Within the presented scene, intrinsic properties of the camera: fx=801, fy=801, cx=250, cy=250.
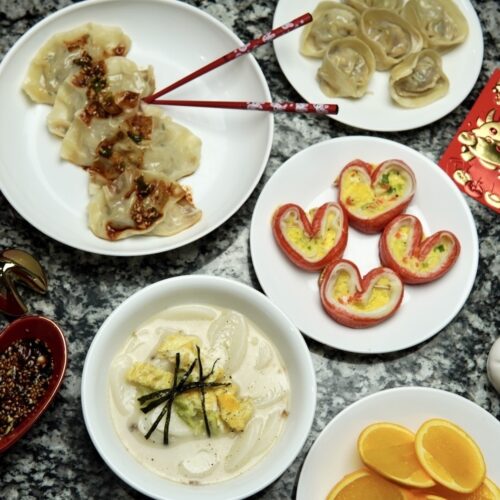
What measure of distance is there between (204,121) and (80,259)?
1.76 ft

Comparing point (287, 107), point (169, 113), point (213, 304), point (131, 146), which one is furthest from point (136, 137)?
point (213, 304)

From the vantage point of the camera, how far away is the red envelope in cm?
237

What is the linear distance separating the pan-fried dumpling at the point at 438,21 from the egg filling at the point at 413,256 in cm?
62

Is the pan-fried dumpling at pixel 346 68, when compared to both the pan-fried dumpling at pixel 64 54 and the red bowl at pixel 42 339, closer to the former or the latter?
the pan-fried dumpling at pixel 64 54

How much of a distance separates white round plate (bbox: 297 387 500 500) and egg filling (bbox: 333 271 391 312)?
236 millimetres

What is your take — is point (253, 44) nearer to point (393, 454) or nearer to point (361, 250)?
point (361, 250)

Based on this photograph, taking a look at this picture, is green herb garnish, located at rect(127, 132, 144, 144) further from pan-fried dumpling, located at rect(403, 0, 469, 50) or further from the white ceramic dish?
pan-fried dumpling, located at rect(403, 0, 469, 50)

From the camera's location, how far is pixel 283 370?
2064 mm

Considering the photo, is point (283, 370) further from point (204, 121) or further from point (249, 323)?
point (204, 121)

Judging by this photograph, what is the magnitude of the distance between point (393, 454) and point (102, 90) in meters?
1.28

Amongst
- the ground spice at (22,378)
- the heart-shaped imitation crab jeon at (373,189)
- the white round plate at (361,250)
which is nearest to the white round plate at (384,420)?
the white round plate at (361,250)

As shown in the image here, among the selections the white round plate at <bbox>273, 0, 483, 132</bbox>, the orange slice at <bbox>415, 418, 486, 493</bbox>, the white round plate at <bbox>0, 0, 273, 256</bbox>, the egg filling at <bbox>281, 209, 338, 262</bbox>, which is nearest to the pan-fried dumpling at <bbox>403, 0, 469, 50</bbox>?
the white round plate at <bbox>273, 0, 483, 132</bbox>

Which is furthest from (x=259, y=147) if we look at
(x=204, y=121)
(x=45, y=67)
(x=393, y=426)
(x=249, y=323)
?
(x=393, y=426)

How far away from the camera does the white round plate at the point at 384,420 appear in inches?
81.5
